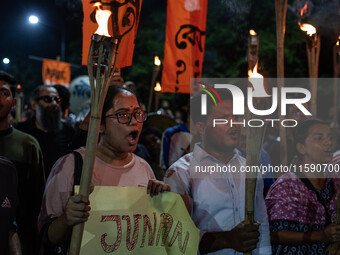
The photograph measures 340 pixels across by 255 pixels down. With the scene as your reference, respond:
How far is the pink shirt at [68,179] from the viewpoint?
2266mm

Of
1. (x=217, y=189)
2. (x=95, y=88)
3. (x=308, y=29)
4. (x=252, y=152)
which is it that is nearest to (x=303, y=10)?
(x=308, y=29)

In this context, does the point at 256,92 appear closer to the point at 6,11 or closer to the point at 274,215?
the point at 274,215

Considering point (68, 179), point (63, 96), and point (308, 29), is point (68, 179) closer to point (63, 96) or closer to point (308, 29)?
point (308, 29)

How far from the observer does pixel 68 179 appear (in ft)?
7.50

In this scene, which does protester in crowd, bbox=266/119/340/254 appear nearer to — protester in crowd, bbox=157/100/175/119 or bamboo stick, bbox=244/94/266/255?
bamboo stick, bbox=244/94/266/255

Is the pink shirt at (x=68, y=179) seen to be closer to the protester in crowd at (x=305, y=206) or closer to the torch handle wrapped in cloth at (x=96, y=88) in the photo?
the torch handle wrapped in cloth at (x=96, y=88)

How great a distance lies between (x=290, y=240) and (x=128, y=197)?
1263 mm

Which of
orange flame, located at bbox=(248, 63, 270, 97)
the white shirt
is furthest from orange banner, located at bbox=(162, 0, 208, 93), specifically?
orange flame, located at bbox=(248, 63, 270, 97)

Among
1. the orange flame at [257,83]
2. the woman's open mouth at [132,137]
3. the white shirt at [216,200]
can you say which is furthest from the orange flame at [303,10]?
the woman's open mouth at [132,137]

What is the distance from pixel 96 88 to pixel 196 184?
1.17 m

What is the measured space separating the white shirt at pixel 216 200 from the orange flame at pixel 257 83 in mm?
739

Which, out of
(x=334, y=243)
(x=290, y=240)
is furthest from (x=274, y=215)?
(x=334, y=243)

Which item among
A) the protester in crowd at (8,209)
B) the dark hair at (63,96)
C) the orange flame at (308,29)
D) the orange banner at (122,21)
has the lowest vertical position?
the protester in crowd at (8,209)

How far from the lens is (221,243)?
2.56 meters
